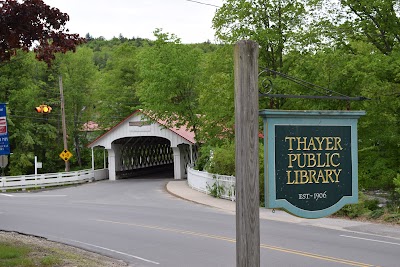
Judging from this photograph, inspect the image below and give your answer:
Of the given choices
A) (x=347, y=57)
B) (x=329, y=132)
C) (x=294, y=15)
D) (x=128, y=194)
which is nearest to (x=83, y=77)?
(x=128, y=194)

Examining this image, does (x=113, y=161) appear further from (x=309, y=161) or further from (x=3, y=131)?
(x=309, y=161)

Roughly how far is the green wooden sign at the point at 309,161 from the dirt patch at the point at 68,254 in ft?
22.8

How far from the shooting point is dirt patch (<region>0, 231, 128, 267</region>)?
40.1 ft

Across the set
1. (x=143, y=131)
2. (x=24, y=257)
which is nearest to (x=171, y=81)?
(x=143, y=131)

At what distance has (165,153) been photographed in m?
63.8

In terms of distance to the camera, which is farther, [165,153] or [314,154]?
[165,153]

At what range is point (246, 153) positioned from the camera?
6012mm

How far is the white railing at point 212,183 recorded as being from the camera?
89.3 feet

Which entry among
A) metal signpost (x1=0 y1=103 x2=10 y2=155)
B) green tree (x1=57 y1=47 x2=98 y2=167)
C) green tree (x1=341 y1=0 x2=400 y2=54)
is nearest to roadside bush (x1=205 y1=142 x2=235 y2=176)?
green tree (x1=341 y1=0 x2=400 y2=54)

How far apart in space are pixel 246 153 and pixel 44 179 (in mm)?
→ 36524

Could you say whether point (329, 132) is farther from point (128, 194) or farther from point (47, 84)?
point (47, 84)

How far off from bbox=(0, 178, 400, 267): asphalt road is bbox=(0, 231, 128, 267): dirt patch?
1.68ft

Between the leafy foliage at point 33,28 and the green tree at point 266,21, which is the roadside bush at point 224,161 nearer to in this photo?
the green tree at point 266,21

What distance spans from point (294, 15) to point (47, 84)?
37.4 metres
